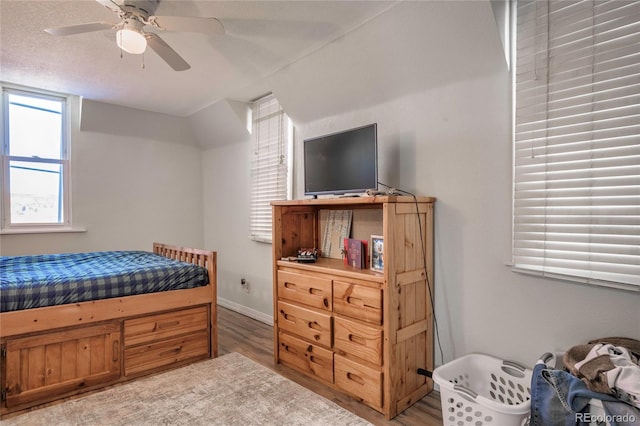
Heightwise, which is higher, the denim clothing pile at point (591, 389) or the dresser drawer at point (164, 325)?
the denim clothing pile at point (591, 389)

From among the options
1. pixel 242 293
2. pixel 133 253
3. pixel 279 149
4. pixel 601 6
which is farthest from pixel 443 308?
pixel 133 253

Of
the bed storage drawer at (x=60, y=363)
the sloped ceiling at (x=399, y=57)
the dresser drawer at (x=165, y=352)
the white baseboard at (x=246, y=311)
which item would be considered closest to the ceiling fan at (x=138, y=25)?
the sloped ceiling at (x=399, y=57)

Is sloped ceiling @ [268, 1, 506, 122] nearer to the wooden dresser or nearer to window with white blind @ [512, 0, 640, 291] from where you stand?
window with white blind @ [512, 0, 640, 291]

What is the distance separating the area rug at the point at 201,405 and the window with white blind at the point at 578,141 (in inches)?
57.3

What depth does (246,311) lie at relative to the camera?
4.15m

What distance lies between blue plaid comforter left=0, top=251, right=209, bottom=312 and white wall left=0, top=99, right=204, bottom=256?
0.83 m

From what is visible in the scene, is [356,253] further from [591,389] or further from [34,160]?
[34,160]

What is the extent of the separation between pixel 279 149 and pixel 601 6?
271 centimetres

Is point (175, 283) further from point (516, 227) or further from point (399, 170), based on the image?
point (516, 227)

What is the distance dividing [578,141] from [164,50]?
232cm

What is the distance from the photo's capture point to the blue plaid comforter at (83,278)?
2.20 meters

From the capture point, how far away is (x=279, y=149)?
3693mm

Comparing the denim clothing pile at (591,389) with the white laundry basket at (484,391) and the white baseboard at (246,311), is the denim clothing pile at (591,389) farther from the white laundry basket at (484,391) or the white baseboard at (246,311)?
the white baseboard at (246,311)

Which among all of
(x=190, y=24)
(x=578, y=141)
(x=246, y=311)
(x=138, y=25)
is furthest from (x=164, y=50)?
(x=246, y=311)
